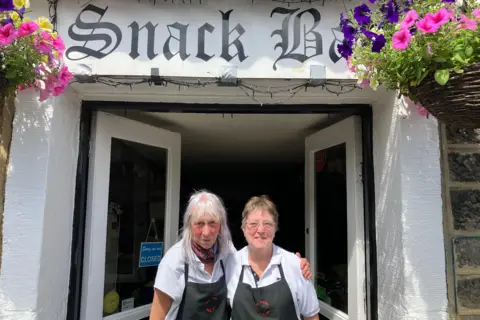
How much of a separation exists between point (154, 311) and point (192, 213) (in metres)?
0.50

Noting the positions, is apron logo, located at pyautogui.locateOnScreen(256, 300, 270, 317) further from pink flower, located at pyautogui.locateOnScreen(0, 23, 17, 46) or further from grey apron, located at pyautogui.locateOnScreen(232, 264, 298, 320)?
pink flower, located at pyautogui.locateOnScreen(0, 23, 17, 46)

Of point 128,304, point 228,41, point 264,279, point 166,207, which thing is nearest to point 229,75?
point 228,41

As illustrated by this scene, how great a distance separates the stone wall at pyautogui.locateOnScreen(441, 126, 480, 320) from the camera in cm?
214

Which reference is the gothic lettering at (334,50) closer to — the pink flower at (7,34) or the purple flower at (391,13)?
the purple flower at (391,13)

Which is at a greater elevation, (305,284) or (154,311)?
(305,284)

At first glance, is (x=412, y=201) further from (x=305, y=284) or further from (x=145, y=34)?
(x=145, y=34)

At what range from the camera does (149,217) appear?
3.19m

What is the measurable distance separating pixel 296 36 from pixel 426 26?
87cm

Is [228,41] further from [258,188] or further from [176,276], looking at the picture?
[258,188]

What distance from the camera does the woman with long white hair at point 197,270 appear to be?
76.0 inches

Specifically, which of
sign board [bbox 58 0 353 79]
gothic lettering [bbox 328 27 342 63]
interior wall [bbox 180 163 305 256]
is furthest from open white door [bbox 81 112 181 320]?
interior wall [bbox 180 163 305 256]

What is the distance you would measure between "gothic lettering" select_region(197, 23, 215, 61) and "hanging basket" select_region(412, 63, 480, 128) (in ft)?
3.62

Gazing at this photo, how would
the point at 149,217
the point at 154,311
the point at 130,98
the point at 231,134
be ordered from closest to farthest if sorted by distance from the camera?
1. the point at 154,311
2. the point at 130,98
3. the point at 149,217
4. the point at 231,134

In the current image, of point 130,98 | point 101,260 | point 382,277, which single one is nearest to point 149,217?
point 101,260
